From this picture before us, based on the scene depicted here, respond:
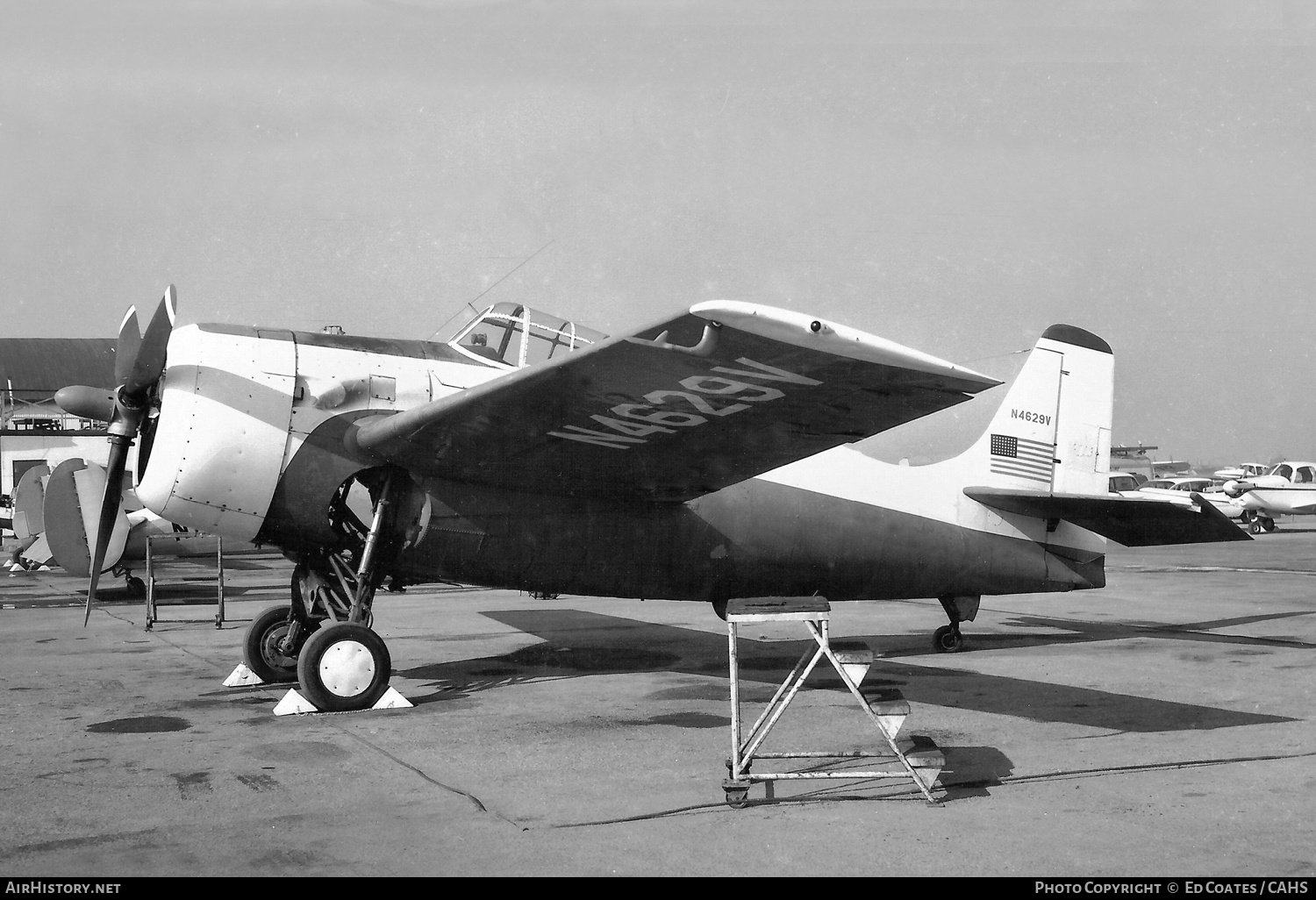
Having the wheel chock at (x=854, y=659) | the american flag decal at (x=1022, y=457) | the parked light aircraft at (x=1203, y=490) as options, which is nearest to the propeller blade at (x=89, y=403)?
the wheel chock at (x=854, y=659)

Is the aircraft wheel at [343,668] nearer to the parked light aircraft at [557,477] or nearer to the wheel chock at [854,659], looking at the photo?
the parked light aircraft at [557,477]

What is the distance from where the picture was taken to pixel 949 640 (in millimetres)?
11648

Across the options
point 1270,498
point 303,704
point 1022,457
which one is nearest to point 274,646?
point 303,704

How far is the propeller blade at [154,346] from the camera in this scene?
318 inches

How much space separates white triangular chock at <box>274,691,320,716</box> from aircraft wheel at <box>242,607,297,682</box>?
1.44 metres

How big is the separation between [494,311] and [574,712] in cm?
341

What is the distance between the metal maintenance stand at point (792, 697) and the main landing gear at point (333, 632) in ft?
11.2

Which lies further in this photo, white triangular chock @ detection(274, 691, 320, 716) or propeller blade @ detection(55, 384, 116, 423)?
propeller blade @ detection(55, 384, 116, 423)

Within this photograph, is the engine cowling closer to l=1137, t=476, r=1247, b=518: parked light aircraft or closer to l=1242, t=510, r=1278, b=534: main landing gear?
l=1137, t=476, r=1247, b=518: parked light aircraft

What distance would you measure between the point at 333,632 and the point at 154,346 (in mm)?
2417

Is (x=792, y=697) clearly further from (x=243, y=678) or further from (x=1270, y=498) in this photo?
(x=1270, y=498)

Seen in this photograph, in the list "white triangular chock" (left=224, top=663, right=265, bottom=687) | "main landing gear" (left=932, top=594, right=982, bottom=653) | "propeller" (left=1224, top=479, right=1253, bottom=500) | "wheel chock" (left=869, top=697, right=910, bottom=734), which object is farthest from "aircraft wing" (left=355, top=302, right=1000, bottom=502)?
"propeller" (left=1224, top=479, right=1253, bottom=500)

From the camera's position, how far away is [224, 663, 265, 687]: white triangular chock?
9469mm

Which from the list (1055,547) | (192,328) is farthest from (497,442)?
(1055,547)
